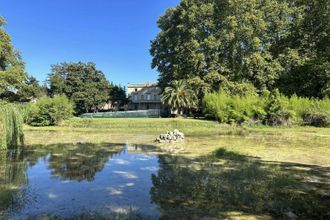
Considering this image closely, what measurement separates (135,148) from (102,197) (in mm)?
11164

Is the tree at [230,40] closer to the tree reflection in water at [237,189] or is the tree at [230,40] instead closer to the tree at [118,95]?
the tree at [118,95]

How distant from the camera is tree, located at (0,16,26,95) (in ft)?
135

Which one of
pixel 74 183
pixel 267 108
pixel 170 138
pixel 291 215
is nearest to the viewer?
pixel 291 215

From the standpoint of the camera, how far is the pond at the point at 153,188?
7941 mm

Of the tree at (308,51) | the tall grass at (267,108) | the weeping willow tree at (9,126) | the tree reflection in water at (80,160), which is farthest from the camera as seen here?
the tree at (308,51)

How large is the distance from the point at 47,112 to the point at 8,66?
9.72m

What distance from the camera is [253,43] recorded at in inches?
1670

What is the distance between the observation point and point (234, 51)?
4431 cm

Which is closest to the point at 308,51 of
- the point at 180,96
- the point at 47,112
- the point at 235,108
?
the point at 235,108

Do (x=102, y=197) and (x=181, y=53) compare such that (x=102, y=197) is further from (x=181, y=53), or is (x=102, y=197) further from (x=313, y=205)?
(x=181, y=53)

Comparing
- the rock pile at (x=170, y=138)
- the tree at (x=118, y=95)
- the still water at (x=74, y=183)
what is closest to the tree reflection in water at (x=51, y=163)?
the still water at (x=74, y=183)

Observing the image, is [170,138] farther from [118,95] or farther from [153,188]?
[118,95]

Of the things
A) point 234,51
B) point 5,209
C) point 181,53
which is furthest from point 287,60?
point 5,209

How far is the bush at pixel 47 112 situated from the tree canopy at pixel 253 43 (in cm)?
1552
